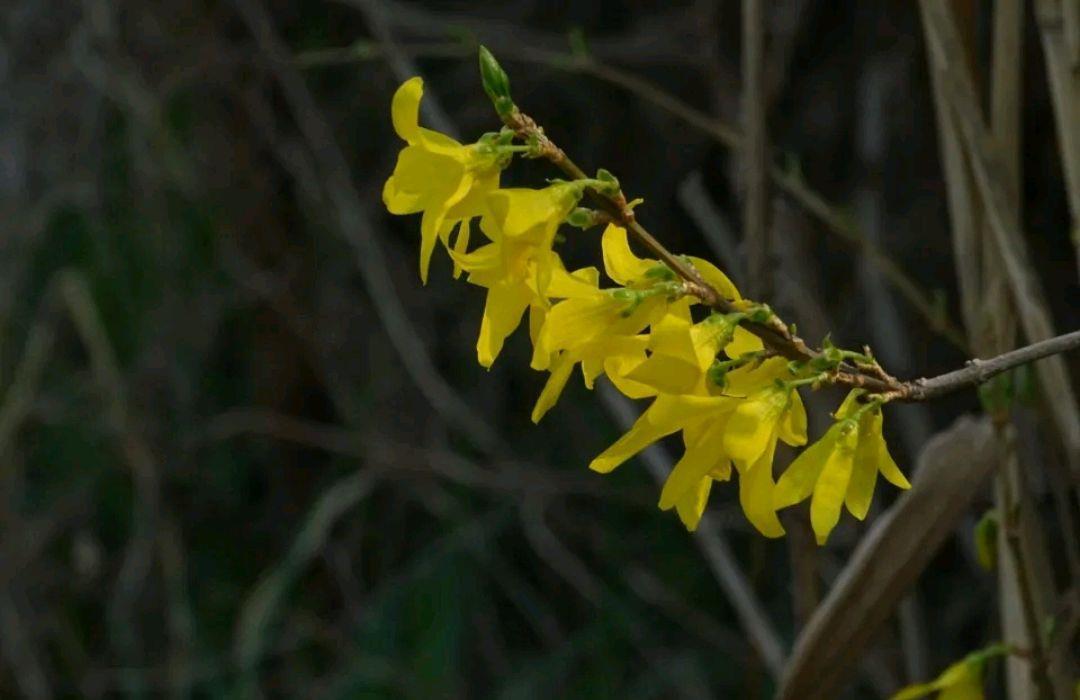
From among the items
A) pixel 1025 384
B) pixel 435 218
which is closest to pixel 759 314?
pixel 435 218

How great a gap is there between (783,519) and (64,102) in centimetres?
143

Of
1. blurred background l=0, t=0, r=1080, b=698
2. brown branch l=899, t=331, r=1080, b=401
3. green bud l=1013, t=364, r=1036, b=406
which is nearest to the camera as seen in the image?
brown branch l=899, t=331, r=1080, b=401

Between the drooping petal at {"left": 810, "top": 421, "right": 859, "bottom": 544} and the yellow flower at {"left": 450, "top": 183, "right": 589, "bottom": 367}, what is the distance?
108mm

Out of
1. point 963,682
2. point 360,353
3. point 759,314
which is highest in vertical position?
point 360,353

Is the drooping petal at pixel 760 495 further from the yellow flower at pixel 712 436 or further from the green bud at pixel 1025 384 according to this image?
the green bud at pixel 1025 384

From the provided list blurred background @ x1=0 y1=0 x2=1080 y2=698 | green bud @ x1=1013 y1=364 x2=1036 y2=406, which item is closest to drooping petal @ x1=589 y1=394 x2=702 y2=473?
green bud @ x1=1013 y1=364 x2=1036 y2=406

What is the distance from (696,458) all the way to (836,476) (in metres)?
0.05

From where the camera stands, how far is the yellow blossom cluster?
1.71 feet

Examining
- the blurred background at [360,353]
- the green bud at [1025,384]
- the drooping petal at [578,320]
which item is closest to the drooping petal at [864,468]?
the drooping petal at [578,320]

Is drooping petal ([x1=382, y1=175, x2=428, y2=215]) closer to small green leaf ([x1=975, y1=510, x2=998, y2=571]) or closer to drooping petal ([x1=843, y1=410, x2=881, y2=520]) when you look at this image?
drooping petal ([x1=843, y1=410, x2=881, y2=520])

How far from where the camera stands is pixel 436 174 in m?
0.53

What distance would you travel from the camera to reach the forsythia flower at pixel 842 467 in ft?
1.73

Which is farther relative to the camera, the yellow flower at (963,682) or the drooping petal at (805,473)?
the yellow flower at (963,682)

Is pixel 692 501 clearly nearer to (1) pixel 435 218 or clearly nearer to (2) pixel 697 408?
(2) pixel 697 408
